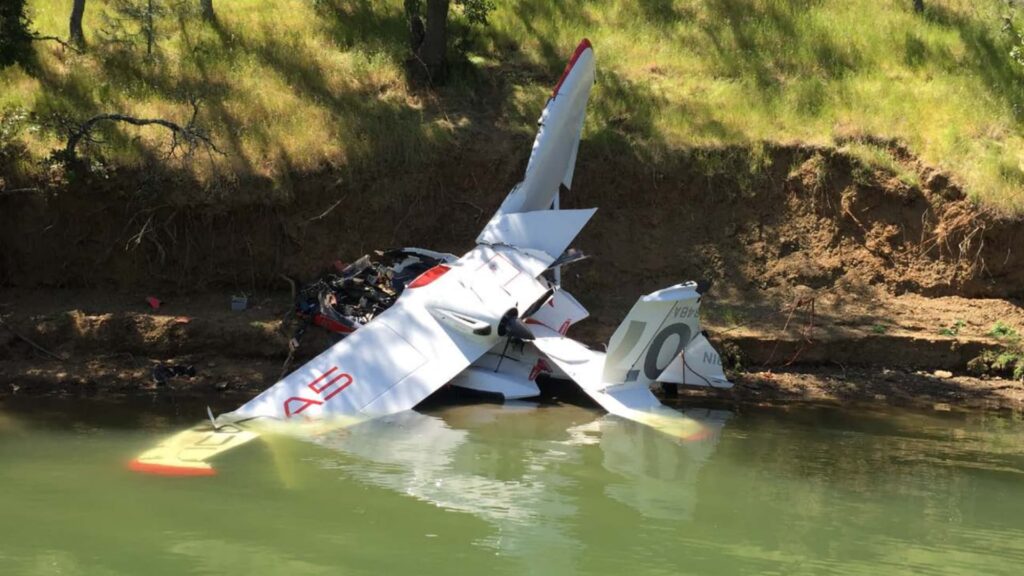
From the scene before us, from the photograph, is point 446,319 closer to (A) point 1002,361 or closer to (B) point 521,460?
(B) point 521,460

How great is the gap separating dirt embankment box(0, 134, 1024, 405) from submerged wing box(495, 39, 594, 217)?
1.83 metres

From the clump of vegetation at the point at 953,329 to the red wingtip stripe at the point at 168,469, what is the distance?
10.6 metres

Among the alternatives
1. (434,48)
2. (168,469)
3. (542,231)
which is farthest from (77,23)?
(168,469)

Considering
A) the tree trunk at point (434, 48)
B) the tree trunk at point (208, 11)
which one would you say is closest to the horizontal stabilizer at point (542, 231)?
the tree trunk at point (434, 48)

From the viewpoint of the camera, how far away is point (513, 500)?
326 inches

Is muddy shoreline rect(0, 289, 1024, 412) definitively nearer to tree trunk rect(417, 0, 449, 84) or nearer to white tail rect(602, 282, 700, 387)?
white tail rect(602, 282, 700, 387)

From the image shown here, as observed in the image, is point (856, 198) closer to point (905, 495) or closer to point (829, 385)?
point (829, 385)

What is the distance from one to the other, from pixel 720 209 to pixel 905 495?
329 inches

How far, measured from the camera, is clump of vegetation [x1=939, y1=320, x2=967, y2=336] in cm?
1465

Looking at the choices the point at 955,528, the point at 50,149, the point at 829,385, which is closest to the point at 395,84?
the point at 50,149

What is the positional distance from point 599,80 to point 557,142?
15.2ft

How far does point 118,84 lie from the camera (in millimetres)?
16703

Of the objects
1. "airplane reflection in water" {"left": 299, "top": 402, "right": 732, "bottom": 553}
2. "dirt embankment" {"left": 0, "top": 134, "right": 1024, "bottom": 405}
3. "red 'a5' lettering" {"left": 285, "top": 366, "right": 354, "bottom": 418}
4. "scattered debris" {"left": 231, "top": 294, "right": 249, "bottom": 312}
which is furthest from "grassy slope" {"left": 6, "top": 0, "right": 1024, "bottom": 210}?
"airplane reflection in water" {"left": 299, "top": 402, "right": 732, "bottom": 553}

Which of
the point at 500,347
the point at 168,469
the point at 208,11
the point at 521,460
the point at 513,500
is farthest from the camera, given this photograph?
the point at 208,11
